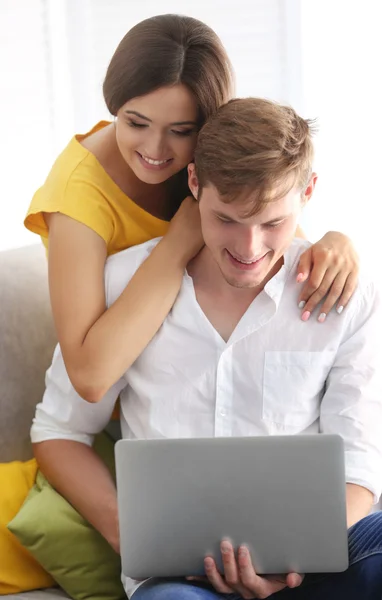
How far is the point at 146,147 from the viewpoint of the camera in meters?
1.67

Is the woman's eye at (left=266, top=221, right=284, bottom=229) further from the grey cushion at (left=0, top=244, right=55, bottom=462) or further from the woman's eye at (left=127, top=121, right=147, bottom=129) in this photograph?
the grey cushion at (left=0, top=244, right=55, bottom=462)

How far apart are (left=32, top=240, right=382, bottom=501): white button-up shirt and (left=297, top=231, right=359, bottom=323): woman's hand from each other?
26 millimetres

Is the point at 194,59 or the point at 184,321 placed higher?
the point at 194,59

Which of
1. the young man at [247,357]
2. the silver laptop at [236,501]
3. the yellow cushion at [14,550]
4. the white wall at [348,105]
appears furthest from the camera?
the white wall at [348,105]

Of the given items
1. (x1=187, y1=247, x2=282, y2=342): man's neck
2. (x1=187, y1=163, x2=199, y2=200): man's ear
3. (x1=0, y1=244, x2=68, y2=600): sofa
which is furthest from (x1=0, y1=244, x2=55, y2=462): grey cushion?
(x1=187, y1=163, x2=199, y2=200): man's ear

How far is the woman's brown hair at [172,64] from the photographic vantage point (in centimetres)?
161

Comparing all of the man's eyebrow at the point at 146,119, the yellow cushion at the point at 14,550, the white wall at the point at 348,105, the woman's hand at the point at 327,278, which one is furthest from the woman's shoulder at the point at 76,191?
the white wall at the point at 348,105

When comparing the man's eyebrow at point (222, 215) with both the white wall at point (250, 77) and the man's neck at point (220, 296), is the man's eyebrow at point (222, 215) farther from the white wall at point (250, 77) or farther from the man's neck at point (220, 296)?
the white wall at point (250, 77)

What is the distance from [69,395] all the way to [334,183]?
4.10 ft

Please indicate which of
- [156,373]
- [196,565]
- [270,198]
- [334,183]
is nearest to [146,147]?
[270,198]

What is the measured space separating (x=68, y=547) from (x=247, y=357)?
51 cm

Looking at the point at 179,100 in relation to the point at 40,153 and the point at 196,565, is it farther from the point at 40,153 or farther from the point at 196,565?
the point at 40,153

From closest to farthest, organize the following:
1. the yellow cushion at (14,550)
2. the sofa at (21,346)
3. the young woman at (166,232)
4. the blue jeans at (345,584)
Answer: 1. the blue jeans at (345,584)
2. the young woman at (166,232)
3. the yellow cushion at (14,550)
4. the sofa at (21,346)

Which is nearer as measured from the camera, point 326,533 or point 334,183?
point 326,533
